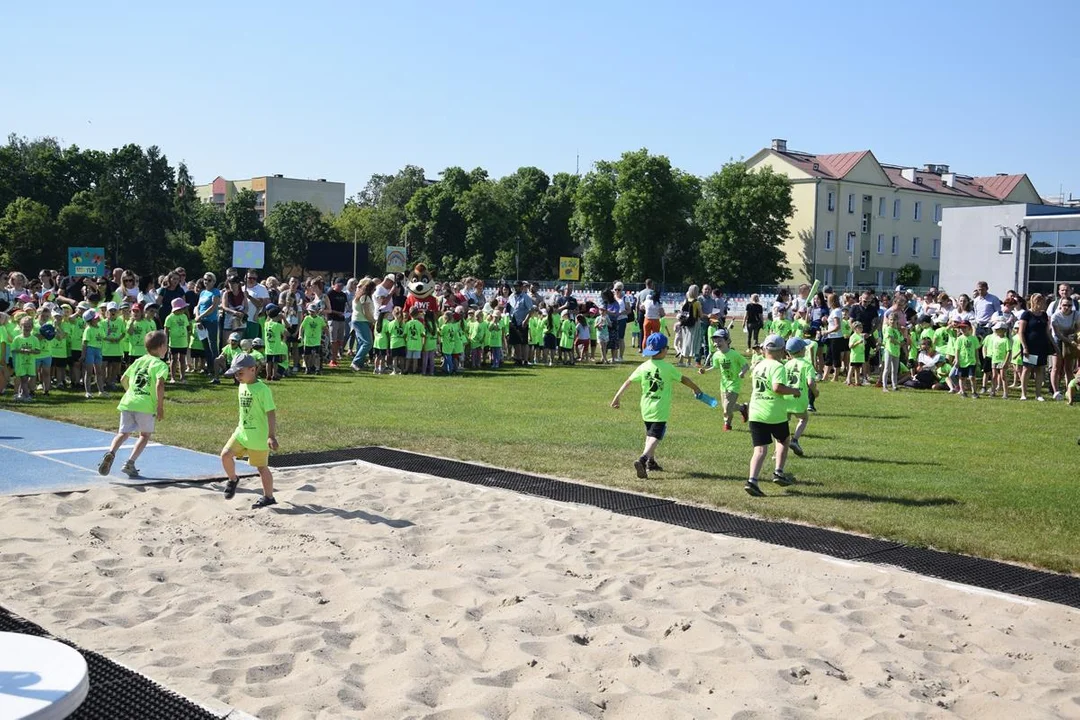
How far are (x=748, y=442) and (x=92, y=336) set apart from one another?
37.1 ft

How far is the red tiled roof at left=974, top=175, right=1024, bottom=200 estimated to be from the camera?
8681cm

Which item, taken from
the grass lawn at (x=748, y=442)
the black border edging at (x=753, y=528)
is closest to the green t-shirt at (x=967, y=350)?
the grass lawn at (x=748, y=442)

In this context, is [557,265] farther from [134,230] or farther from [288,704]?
[288,704]

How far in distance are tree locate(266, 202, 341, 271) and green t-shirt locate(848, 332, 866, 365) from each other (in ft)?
279

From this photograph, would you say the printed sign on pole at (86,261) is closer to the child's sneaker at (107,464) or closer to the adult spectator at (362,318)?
the adult spectator at (362,318)

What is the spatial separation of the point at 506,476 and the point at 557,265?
83.9m

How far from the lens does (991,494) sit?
400 inches

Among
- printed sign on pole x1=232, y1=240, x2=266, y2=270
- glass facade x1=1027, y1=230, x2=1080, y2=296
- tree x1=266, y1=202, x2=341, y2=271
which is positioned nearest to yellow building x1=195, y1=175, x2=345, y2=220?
tree x1=266, y1=202, x2=341, y2=271

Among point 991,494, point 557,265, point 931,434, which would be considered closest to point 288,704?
point 991,494

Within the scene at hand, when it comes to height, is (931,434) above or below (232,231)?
below

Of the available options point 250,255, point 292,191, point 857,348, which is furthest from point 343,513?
point 292,191

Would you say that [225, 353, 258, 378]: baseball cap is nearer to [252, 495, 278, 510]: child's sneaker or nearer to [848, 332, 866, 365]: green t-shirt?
[252, 495, 278, 510]: child's sneaker

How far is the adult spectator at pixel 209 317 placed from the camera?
19.6 m

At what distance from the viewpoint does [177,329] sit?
18922 millimetres
